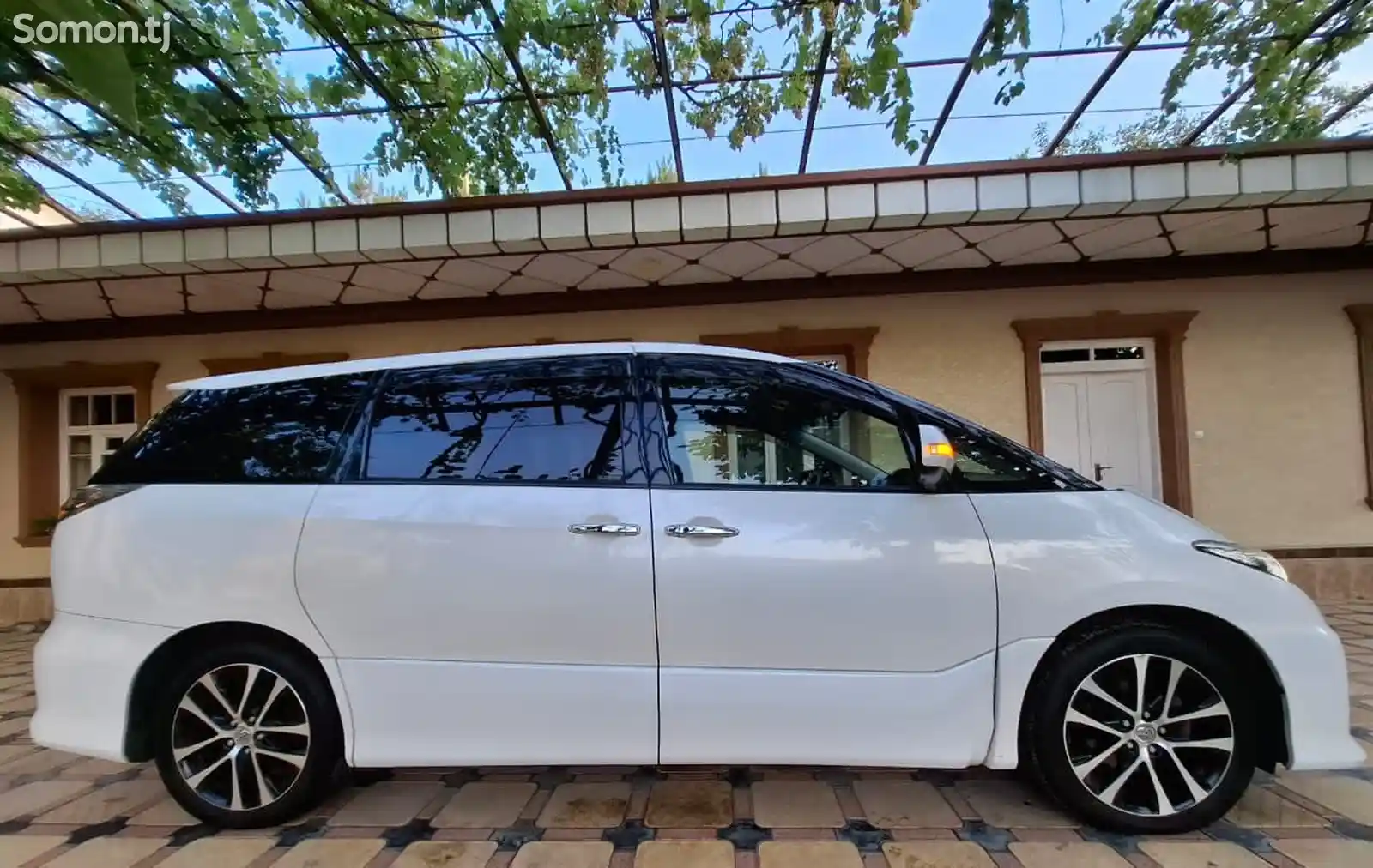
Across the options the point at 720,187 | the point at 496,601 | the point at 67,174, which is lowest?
the point at 496,601

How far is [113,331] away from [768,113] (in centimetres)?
686

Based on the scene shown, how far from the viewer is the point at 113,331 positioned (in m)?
6.88

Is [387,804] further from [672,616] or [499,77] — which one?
[499,77]

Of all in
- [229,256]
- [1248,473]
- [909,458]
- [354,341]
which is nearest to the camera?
[909,458]

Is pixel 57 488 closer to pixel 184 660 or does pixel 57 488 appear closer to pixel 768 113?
pixel 184 660

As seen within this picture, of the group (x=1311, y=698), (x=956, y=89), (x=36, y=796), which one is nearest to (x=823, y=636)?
(x=1311, y=698)

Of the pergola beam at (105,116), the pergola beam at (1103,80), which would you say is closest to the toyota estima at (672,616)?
the pergola beam at (105,116)

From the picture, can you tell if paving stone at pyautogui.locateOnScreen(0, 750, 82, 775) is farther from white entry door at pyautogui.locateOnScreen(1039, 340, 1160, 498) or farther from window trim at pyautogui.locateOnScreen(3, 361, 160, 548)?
white entry door at pyautogui.locateOnScreen(1039, 340, 1160, 498)

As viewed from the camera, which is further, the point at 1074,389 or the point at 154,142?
the point at 1074,389

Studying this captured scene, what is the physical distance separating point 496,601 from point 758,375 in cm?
124

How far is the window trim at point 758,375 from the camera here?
2.35 meters

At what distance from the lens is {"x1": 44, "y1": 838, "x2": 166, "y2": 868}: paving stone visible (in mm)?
2203

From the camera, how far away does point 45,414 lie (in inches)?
280

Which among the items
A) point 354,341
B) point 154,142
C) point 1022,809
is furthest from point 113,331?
point 1022,809
